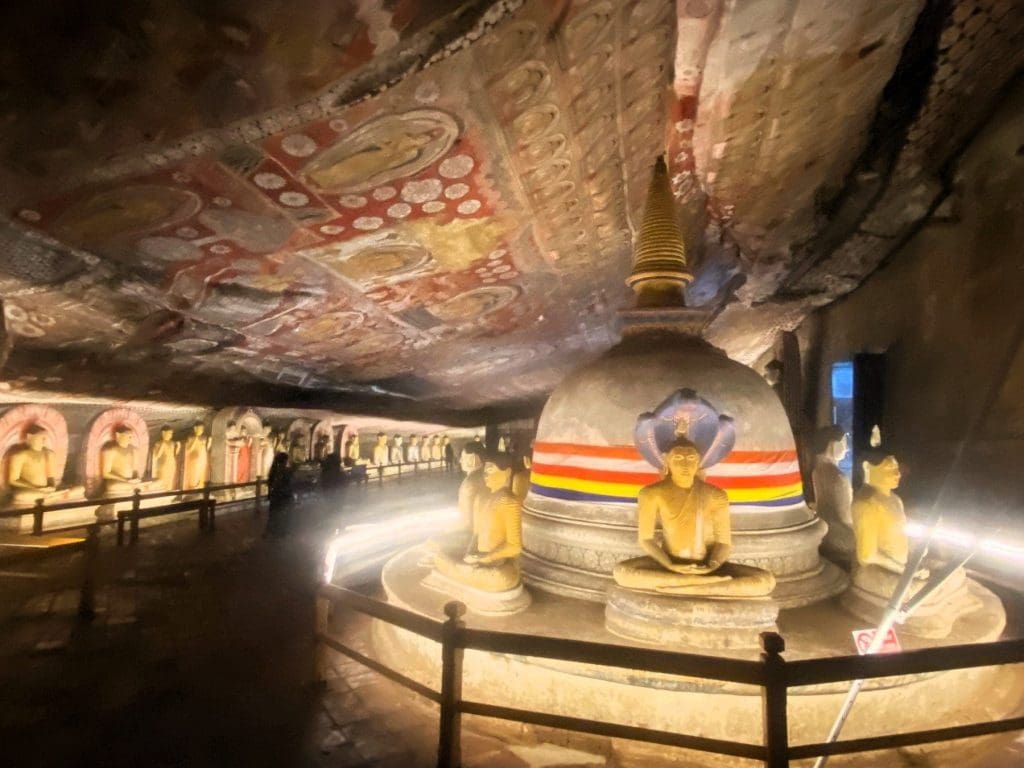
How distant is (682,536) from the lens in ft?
14.6

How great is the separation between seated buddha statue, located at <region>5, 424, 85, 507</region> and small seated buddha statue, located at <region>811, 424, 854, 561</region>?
1109cm

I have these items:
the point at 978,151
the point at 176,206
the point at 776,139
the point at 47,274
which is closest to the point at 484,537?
the point at 176,206

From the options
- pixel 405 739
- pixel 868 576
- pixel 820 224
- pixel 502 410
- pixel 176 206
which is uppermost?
pixel 820 224

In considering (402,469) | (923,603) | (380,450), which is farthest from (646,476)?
(402,469)

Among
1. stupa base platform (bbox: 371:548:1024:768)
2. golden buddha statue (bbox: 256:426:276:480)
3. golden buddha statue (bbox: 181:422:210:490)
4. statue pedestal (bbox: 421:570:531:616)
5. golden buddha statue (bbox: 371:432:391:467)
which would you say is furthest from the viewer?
golden buddha statue (bbox: 371:432:391:467)

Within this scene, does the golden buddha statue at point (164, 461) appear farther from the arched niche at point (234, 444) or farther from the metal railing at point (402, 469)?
the metal railing at point (402, 469)

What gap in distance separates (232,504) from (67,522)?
12.1ft

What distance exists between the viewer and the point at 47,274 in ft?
18.3

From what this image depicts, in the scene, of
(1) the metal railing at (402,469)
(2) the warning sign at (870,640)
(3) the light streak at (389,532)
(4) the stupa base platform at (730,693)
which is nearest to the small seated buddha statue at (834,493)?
(4) the stupa base platform at (730,693)

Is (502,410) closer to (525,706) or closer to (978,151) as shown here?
(978,151)

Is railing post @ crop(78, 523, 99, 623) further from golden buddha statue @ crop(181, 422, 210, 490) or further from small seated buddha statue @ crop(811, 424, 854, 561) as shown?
small seated buddha statue @ crop(811, 424, 854, 561)

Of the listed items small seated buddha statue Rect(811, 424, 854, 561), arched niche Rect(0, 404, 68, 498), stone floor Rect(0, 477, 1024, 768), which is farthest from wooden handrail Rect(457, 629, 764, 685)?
arched niche Rect(0, 404, 68, 498)

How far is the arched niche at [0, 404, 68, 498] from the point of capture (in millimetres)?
8711

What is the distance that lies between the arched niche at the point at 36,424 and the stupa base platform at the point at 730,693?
8033 millimetres
